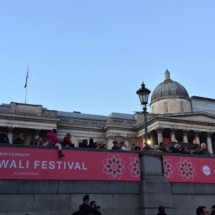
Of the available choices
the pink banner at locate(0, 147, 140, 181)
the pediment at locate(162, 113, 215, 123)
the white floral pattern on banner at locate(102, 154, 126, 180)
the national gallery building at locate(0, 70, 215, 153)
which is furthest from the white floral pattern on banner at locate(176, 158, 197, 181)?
the pediment at locate(162, 113, 215, 123)

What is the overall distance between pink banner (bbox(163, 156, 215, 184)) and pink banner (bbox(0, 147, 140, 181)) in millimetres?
1503

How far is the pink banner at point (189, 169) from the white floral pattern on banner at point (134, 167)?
4.06 ft

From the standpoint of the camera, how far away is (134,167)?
43.9 ft

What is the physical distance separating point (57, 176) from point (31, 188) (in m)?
1.06

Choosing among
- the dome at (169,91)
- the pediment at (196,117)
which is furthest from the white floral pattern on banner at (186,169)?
the dome at (169,91)

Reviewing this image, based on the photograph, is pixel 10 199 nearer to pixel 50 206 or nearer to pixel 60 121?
pixel 50 206

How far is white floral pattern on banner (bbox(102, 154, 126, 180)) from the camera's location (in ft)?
42.2

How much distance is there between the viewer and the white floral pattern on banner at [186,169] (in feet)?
45.8

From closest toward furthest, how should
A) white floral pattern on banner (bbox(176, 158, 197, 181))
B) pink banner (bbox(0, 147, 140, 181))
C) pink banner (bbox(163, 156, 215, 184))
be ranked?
pink banner (bbox(0, 147, 140, 181)), pink banner (bbox(163, 156, 215, 184)), white floral pattern on banner (bbox(176, 158, 197, 181))

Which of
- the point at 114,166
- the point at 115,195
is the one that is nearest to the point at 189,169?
the point at 114,166

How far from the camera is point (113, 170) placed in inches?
512

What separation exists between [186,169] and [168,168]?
1.00 m

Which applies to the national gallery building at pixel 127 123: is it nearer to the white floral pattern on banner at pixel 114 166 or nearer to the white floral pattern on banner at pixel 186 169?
the white floral pattern on banner at pixel 186 169

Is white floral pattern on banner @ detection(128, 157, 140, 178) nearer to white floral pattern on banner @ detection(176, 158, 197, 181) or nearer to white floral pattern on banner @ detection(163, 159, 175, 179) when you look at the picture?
white floral pattern on banner @ detection(163, 159, 175, 179)
